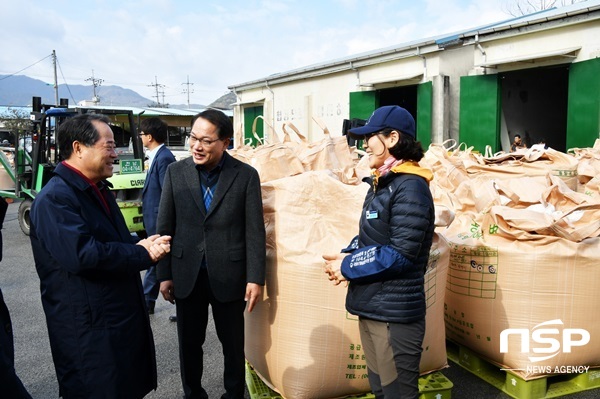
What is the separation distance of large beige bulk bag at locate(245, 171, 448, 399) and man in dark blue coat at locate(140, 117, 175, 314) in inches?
53.4

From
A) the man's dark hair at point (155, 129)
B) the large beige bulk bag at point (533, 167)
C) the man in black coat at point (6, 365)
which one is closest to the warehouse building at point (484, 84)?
the large beige bulk bag at point (533, 167)

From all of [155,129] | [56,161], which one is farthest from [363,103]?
[155,129]

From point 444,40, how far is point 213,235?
8.79 m

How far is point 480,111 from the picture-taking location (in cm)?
973

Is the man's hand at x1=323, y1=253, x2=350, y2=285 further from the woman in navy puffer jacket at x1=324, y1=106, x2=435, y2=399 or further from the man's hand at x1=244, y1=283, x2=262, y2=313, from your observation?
the man's hand at x1=244, y1=283, x2=262, y2=313

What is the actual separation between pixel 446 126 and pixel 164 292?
9041 millimetres

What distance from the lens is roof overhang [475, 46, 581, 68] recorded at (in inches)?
322

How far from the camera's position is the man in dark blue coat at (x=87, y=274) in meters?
1.86

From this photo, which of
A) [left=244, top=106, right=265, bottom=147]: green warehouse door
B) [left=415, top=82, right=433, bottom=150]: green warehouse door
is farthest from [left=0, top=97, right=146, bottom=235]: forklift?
[left=244, top=106, right=265, bottom=147]: green warehouse door

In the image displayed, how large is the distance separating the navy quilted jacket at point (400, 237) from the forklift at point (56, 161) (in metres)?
5.04

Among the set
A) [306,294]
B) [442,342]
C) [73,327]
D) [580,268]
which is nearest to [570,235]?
[580,268]

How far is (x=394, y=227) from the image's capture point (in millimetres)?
1878

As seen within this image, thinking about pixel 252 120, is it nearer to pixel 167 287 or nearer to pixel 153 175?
pixel 153 175

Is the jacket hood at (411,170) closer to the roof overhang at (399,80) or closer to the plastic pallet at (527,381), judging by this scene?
the plastic pallet at (527,381)
